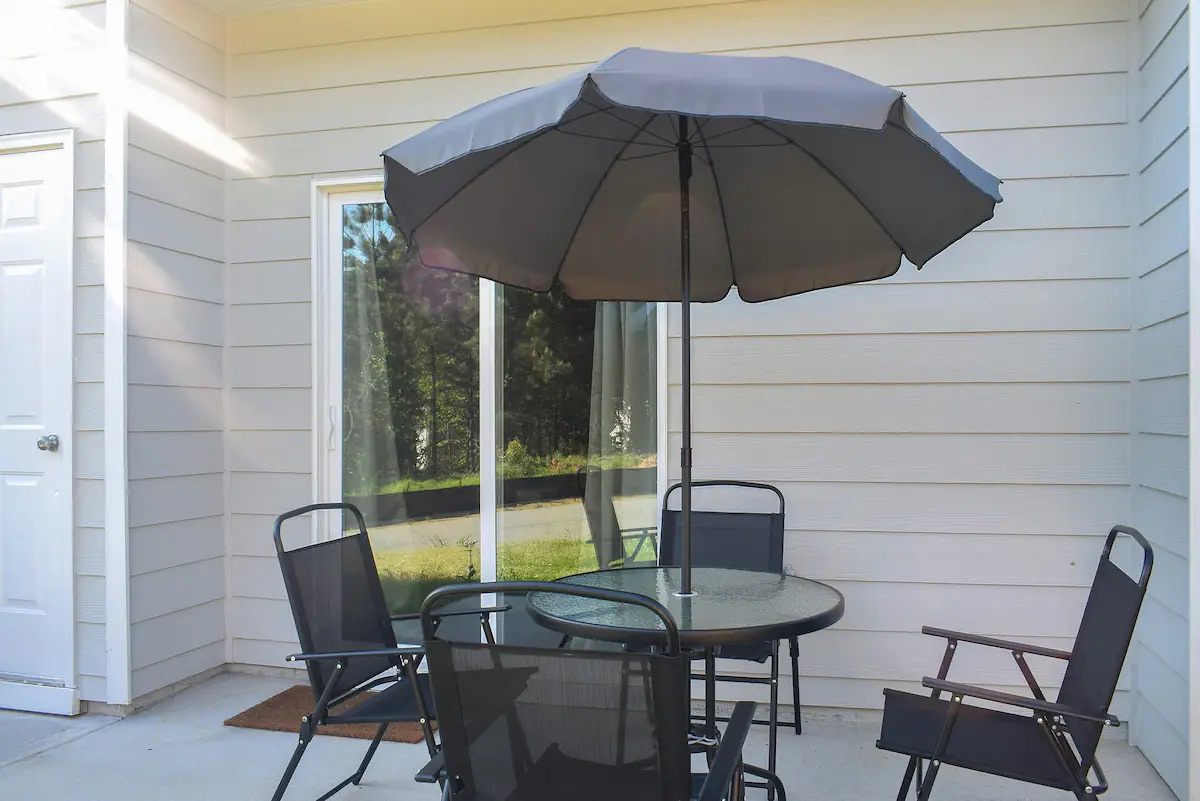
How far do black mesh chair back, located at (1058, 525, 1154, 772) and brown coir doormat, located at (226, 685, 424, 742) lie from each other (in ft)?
6.91

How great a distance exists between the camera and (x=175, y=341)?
354 cm

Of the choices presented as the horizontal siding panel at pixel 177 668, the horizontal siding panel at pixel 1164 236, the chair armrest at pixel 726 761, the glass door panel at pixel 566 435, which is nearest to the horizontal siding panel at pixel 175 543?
the horizontal siding panel at pixel 177 668

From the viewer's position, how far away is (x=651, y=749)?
1.47 m

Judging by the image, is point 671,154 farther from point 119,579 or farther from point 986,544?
point 119,579

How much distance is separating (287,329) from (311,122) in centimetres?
90

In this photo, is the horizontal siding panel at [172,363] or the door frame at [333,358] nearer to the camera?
the horizontal siding panel at [172,363]

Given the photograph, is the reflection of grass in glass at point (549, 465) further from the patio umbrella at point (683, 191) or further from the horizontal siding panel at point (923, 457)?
the patio umbrella at point (683, 191)

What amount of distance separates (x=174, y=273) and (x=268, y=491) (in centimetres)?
99

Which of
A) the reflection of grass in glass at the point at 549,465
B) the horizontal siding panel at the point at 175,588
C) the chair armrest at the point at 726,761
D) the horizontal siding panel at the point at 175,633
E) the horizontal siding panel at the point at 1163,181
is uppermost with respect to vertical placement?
the horizontal siding panel at the point at 1163,181

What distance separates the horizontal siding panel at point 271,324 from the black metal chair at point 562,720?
2531 millimetres

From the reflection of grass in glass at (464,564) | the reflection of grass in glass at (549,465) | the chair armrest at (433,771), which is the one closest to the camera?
the chair armrest at (433,771)

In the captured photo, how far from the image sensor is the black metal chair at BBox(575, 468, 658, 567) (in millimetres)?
3520

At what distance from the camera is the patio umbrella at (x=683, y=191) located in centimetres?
170

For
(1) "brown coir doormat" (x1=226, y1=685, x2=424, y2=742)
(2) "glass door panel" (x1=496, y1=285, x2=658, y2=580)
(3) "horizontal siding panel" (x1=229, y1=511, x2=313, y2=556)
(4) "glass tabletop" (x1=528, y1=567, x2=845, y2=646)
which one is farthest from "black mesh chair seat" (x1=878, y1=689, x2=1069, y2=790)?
(3) "horizontal siding panel" (x1=229, y1=511, x2=313, y2=556)
